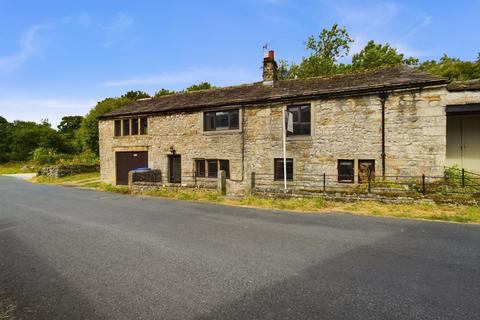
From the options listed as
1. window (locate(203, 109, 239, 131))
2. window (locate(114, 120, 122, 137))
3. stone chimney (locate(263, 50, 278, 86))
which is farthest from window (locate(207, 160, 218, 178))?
window (locate(114, 120, 122, 137))

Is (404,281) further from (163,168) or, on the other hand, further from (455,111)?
(163,168)

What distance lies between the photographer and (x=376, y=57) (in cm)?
3359

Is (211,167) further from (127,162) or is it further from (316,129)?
(127,162)

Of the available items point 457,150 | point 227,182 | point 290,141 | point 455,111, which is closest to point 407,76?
point 455,111

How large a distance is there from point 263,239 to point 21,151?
61423 millimetres

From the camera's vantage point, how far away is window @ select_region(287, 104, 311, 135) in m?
14.8

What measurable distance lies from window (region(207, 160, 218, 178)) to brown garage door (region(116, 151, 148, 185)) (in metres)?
5.90

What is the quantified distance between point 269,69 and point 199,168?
865 centimetres

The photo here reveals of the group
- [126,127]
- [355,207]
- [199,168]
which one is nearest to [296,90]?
[355,207]

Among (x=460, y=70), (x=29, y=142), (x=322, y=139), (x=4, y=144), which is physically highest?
(x=460, y=70)

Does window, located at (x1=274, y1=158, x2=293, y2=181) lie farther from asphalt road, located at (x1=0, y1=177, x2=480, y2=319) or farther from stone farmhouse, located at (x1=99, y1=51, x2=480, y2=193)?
asphalt road, located at (x1=0, y1=177, x2=480, y2=319)

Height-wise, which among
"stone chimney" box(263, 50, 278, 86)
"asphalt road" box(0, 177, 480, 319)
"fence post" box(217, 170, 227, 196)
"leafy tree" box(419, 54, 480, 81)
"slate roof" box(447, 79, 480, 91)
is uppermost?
"leafy tree" box(419, 54, 480, 81)

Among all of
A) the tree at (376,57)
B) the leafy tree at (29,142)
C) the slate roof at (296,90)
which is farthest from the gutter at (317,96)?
the leafy tree at (29,142)

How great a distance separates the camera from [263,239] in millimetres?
6660
